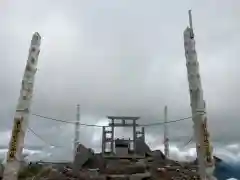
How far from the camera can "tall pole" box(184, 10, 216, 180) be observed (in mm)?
17188

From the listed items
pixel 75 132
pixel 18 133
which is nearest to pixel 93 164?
pixel 18 133

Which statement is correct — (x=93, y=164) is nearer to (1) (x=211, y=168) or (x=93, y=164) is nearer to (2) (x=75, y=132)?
(1) (x=211, y=168)

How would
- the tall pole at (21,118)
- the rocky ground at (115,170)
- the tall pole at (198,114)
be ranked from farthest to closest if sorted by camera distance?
the rocky ground at (115,170), the tall pole at (21,118), the tall pole at (198,114)

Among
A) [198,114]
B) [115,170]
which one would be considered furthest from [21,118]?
[115,170]

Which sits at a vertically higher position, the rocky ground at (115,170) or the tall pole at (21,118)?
the tall pole at (21,118)

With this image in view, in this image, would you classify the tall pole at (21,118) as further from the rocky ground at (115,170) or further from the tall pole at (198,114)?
the rocky ground at (115,170)

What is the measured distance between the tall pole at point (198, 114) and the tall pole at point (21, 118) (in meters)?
8.78

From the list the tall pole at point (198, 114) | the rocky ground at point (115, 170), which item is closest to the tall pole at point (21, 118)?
the tall pole at point (198, 114)

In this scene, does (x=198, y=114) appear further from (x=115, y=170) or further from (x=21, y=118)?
(x=115, y=170)

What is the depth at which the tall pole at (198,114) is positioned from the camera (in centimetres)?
1719

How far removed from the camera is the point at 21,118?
1795cm

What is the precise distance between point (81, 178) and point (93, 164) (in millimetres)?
6167

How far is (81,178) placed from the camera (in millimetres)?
28297

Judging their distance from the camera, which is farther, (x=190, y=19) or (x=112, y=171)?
(x=112, y=171)
